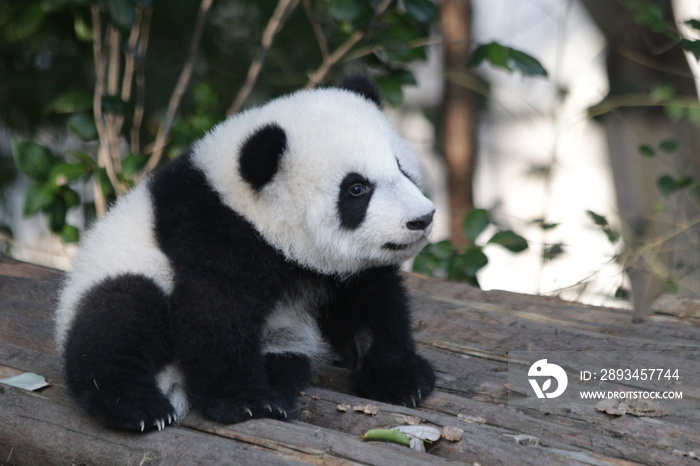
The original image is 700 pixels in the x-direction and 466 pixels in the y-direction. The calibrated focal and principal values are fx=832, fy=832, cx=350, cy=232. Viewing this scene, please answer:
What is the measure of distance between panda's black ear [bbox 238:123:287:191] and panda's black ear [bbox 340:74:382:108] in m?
0.53

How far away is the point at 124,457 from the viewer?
256 cm

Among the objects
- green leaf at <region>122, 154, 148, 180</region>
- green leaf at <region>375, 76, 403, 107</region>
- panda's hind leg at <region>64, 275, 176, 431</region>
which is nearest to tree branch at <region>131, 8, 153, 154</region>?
green leaf at <region>122, 154, 148, 180</region>

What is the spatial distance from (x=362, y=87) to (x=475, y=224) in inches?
62.0

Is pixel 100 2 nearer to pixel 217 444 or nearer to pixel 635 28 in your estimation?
pixel 217 444

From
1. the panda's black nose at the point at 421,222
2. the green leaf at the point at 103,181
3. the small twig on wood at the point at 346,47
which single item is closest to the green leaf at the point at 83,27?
the green leaf at the point at 103,181

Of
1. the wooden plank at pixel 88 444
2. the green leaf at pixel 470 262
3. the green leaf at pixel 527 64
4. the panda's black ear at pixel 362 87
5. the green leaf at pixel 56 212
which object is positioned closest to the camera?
the wooden plank at pixel 88 444

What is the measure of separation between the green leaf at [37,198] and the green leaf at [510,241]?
7.86 feet

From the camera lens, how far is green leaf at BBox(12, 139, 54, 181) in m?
4.34

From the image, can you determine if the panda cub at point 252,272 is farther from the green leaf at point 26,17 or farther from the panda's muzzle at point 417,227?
the green leaf at point 26,17

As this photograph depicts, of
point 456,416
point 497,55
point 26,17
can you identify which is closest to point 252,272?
point 456,416

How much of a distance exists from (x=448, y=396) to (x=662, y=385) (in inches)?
31.1

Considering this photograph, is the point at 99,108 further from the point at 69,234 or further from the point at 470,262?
the point at 470,262

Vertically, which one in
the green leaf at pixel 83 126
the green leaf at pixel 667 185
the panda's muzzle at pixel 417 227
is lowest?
the panda's muzzle at pixel 417 227

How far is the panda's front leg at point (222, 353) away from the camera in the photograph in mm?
2688
